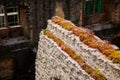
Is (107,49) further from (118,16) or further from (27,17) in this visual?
(118,16)

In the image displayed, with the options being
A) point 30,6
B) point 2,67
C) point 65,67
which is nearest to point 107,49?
point 65,67

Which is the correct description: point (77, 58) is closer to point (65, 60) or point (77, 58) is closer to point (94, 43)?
point (65, 60)

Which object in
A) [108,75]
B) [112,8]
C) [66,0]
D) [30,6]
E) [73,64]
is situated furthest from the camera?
[112,8]

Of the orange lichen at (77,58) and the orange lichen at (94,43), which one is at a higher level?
the orange lichen at (94,43)

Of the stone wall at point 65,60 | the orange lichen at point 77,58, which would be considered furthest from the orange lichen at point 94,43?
the orange lichen at point 77,58

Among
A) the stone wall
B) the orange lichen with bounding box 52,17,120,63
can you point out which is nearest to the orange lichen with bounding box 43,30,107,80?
the stone wall

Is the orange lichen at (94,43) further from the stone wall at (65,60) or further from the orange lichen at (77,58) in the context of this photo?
the orange lichen at (77,58)

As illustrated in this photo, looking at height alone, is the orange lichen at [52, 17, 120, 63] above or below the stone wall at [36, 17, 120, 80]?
above

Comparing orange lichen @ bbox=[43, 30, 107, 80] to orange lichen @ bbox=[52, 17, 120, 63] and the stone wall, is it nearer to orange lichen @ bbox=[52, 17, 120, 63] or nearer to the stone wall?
the stone wall

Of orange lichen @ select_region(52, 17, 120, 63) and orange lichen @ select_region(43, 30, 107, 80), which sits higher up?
orange lichen @ select_region(52, 17, 120, 63)

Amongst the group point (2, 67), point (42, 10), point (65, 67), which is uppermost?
point (42, 10)

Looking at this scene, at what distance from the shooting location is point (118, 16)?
1653cm

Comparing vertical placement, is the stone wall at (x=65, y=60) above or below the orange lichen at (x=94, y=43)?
below

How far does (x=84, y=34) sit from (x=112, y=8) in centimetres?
744
